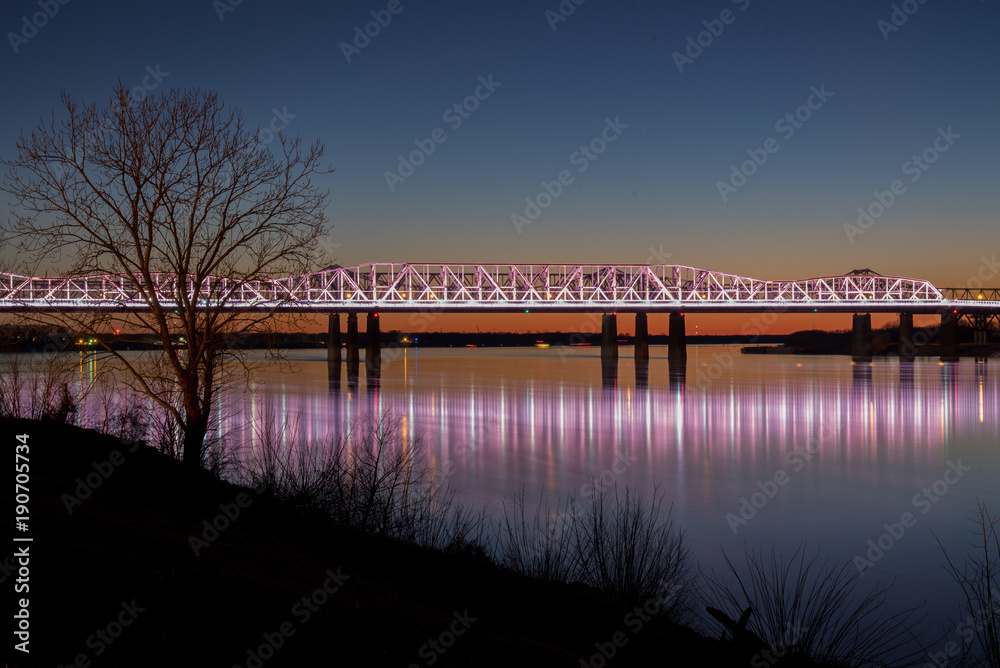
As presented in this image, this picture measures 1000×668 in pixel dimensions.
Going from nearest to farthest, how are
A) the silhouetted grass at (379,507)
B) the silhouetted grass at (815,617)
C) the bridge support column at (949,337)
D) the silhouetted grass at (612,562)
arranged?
the silhouetted grass at (815,617), the silhouetted grass at (612,562), the silhouetted grass at (379,507), the bridge support column at (949,337)

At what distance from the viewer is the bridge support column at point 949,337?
130m

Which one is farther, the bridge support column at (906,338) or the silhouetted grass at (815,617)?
the bridge support column at (906,338)

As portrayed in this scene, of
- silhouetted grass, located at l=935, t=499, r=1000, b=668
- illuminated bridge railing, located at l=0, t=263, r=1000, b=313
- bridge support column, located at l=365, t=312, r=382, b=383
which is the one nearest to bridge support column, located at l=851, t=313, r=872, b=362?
illuminated bridge railing, located at l=0, t=263, r=1000, b=313

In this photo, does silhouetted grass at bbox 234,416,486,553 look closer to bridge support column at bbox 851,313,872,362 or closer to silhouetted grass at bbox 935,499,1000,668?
silhouetted grass at bbox 935,499,1000,668

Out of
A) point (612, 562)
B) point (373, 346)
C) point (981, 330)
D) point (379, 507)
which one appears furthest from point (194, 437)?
point (981, 330)

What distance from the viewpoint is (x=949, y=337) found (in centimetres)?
13300

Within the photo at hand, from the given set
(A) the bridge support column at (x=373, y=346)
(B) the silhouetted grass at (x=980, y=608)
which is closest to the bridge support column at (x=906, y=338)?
(A) the bridge support column at (x=373, y=346)

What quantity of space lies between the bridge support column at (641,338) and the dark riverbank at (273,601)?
116m

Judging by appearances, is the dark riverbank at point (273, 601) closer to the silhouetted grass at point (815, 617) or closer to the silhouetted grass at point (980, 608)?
the silhouetted grass at point (815, 617)

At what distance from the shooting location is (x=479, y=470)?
814 inches

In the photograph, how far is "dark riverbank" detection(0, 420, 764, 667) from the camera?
584cm

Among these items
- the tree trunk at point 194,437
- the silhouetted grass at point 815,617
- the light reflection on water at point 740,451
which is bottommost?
the light reflection on water at point 740,451

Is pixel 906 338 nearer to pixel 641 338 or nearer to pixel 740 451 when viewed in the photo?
pixel 641 338

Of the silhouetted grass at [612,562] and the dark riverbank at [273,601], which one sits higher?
the dark riverbank at [273,601]
